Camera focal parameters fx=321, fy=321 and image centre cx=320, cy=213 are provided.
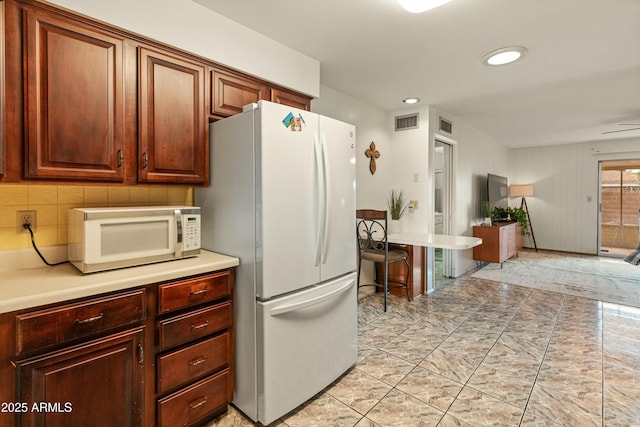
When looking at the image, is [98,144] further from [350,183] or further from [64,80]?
[350,183]

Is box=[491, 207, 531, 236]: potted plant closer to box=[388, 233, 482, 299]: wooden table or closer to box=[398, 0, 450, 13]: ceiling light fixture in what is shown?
box=[388, 233, 482, 299]: wooden table

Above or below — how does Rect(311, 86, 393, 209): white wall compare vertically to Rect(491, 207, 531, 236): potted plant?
above

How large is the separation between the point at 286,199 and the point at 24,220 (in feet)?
4.38

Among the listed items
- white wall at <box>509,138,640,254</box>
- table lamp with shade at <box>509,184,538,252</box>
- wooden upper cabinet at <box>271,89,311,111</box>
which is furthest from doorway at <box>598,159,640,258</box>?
wooden upper cabinet at <box>271,89,311,111</box>

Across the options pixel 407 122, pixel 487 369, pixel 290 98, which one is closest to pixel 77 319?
pixel 290 98

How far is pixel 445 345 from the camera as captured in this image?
263cm

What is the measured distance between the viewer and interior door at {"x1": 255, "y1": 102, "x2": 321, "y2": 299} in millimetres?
1658

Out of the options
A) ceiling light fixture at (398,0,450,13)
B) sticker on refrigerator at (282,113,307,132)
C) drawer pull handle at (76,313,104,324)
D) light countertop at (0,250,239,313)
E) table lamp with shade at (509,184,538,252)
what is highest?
ceiling light fixture at (398,0,450,13)

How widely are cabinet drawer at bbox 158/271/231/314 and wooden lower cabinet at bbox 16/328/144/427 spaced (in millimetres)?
160

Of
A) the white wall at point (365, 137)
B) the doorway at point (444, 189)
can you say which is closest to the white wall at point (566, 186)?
the doorway at point (444, 189)

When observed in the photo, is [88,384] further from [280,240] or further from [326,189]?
[326,189]

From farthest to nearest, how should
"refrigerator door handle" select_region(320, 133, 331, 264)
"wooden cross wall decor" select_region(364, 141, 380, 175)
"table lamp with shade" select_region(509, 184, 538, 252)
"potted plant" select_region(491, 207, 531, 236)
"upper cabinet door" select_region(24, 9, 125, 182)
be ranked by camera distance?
"table lamp with shade" select_region(509, 184, 538, 252)
"potted plant" select_region(491, 207, 531, 236)
"wooden cross wall decor" select_region(364, 141, 380, 175)
"refrigerator door handle" select_region(320, 133, 331, 264)
"upper cabinet door" select_region(24, 9, 125, 182)

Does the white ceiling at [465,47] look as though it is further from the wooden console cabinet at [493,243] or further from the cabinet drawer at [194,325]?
the wooden console cabinet at [493,243]

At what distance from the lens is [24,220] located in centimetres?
163
